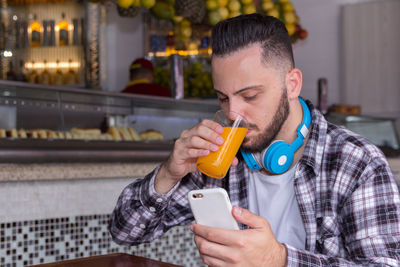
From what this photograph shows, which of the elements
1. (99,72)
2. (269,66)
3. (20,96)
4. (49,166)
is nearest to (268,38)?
(269,66)

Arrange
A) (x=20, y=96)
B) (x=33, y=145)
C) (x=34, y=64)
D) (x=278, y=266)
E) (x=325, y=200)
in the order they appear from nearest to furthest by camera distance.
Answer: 1. (x=278, y=266)
2. (x=325, y=200)
3. (x=33, y=145)
4. (x=20, y=96)
5. (x=34, y=64)

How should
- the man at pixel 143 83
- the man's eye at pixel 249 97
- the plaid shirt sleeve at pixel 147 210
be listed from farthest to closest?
the man at pixel 143 83, the plaid shirt sleeve at pixel 147 210, the man's eye at pixel 249 97

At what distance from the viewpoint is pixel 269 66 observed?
1.42 metres

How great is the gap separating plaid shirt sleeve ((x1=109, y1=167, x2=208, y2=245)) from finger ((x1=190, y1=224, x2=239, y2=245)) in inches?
20.2

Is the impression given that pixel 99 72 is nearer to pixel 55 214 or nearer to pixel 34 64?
pixel 34 64

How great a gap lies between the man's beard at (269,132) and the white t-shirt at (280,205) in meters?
0.13

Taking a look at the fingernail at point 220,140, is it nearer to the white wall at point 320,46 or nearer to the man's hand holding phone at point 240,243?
the man's hand holding phone at point 240,243

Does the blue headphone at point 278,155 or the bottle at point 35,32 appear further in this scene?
the bottle at point 35,32

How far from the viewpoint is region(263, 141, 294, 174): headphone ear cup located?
4.43 feet

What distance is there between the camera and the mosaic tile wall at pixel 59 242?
1932 millimetres

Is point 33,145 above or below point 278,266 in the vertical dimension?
above

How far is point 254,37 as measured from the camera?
145 cm

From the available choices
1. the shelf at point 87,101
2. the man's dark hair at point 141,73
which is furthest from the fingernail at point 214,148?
the man's dark hair at point 141,73

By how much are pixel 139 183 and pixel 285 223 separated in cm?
50
